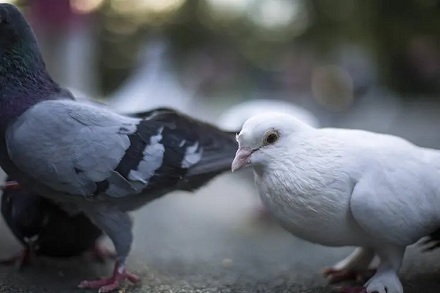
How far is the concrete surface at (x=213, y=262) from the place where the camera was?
4.49 feet

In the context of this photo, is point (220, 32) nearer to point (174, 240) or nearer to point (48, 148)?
point (174, 240)

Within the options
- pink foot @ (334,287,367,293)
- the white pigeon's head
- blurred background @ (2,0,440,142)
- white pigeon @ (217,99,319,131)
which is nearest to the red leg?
the white pigeon's head

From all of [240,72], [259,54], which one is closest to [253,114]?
[240,72]

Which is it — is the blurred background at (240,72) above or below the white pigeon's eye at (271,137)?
below

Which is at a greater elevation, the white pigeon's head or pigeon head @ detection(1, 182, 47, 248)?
the white pigeon's head

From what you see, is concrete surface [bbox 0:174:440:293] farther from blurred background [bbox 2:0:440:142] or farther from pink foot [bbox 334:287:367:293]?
blurred background [bbox 2:0:440:142]

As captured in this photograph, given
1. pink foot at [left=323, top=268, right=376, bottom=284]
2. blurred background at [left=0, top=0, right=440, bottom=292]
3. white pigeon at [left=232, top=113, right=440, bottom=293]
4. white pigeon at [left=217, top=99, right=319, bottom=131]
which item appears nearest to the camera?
white pigeon at [left=232, top=113, right=440, bottom=293]

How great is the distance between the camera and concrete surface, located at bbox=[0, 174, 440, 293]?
4.49ft

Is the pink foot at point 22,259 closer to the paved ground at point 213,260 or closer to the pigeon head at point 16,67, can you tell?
the paved ground at point 213,260

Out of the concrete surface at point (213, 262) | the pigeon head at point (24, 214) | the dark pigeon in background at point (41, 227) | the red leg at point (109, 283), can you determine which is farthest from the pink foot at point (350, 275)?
the pigeon head at point (24, 214)

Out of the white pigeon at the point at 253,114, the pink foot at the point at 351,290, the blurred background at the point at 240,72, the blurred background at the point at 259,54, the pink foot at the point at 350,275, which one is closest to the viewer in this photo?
the pink foot at the point at 351,290

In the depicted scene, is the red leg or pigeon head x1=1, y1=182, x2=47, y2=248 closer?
the red leg

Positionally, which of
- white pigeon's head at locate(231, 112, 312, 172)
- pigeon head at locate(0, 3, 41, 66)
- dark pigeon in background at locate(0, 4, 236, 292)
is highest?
pigeon head at locate(0, 3, 41, 66)

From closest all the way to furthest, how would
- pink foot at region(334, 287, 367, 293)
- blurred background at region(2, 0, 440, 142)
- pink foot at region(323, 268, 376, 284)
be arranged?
1. pink foot at region(334, 287, 367, 293)
2. pink foot at region(323, 268, 376, 284)
3. blurred background at region(2, 0, 440, 142)
